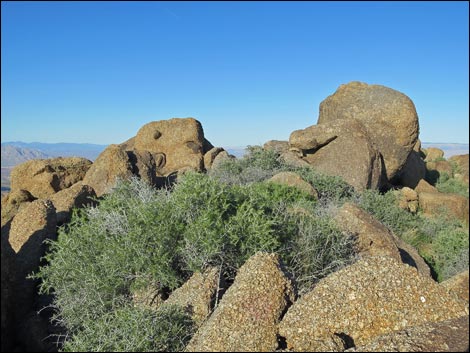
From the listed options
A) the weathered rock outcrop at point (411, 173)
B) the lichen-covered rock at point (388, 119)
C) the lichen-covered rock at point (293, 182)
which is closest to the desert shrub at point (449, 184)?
the weathered rock outcrop at point (411, 173)

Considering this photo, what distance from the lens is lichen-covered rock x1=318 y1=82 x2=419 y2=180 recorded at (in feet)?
51.4

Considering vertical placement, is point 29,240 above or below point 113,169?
below

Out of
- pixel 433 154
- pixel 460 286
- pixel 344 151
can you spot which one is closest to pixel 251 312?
pixel 460 286

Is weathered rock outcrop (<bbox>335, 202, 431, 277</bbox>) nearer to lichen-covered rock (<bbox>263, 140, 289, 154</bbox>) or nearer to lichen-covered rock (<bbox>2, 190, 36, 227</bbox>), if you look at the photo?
lichen-covered rock (<bbox>2, 190, 36, 227</bbox>)

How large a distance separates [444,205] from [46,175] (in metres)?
12.9

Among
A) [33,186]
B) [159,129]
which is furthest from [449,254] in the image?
[159,129]

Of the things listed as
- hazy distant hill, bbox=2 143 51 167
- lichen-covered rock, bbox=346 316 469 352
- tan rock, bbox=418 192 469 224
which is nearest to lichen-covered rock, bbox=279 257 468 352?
lichen-covered rock, bbox=346 316 469 352

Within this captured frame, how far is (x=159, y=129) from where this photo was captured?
19203 mm

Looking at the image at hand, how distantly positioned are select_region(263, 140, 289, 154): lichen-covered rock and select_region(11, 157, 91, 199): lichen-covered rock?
7.39m

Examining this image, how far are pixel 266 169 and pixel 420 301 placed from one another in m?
10.3

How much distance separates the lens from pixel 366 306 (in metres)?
4.54

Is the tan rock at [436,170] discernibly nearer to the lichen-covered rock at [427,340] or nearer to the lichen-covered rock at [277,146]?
the lichen-covered rock at [277,146]

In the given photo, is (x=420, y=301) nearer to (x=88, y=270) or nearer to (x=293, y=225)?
(x=293, y=225)

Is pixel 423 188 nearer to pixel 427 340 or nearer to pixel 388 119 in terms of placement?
pixel 388 119
